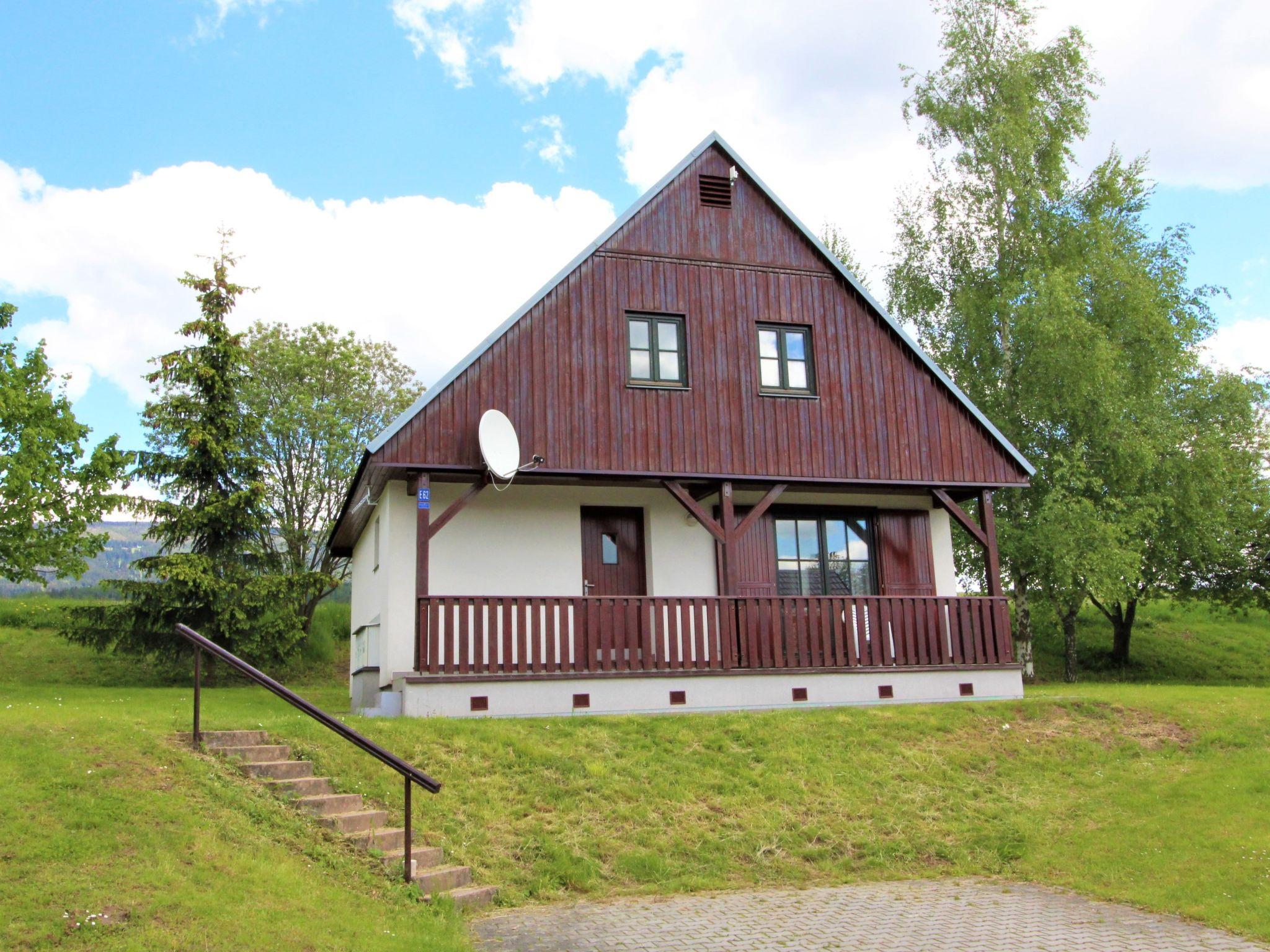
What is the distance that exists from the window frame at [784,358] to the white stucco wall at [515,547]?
163 centimetres

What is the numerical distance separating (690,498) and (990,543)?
5.02 m

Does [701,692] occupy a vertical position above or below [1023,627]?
below

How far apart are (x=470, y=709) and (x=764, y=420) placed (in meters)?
6.06

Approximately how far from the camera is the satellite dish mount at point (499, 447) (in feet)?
42.8

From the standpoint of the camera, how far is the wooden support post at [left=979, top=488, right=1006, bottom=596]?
51.4 ft

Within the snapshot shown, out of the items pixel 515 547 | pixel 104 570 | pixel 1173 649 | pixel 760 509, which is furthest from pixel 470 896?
pixel 104 570

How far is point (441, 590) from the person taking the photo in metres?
14.3

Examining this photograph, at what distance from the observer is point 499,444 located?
13266 mm

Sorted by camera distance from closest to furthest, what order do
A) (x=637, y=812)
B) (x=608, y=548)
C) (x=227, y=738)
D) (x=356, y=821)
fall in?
(x=356, y=821), (x=227, y=738), (x=637, y=812), (x=608, y=548)

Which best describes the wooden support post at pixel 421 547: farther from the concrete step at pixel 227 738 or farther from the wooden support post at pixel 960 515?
the wooden support post at pixel 960 515

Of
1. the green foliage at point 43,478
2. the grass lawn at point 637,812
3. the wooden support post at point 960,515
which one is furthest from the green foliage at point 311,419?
the wooden support post at point 960,515

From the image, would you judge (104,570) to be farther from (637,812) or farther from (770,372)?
(637,812)

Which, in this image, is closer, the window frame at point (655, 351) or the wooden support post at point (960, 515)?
the window frame at point (655, 351)

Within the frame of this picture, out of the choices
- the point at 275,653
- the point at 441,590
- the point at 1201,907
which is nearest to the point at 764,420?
the point at 441,590
